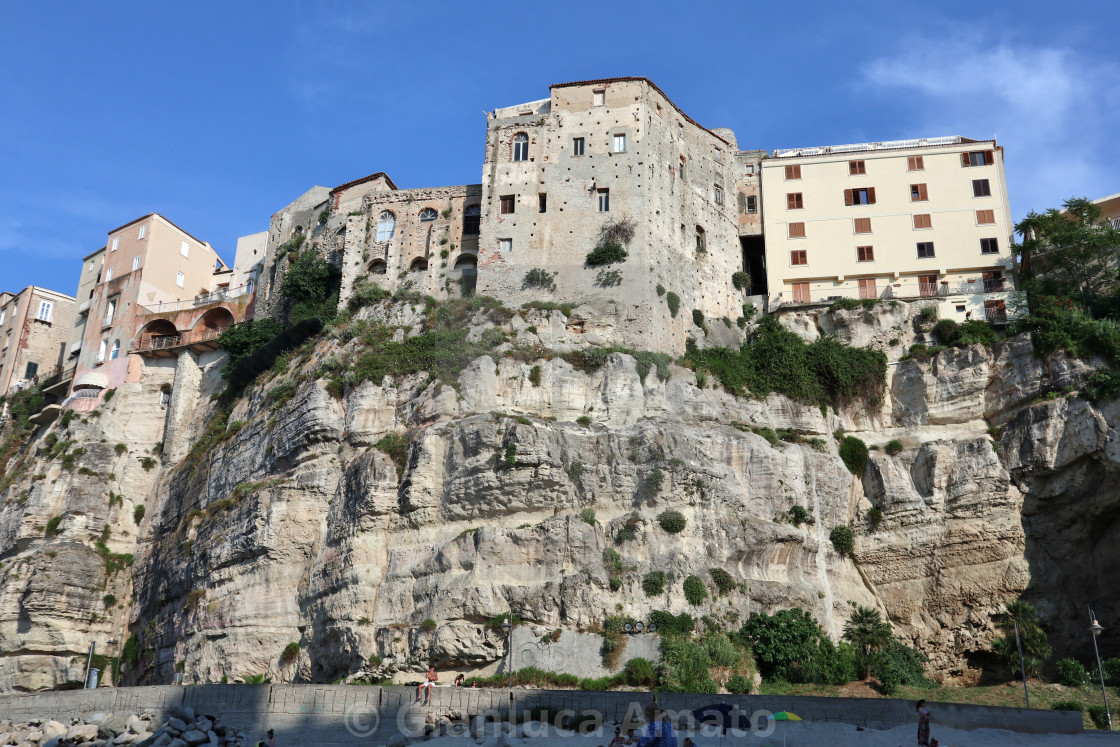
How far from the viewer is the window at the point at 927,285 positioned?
1868 inches

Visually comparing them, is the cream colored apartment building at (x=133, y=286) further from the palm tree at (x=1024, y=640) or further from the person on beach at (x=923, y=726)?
the person on beach at (x=923, y=726)

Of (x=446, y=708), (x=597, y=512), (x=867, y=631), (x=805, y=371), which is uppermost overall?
(x=805, y=371)

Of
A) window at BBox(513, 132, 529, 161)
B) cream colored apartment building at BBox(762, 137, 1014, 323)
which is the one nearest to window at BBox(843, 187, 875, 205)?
cream colored apartment building at BBox(762, 137, 1014, 323)

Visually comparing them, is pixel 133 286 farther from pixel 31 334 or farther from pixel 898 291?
pixel 898 291

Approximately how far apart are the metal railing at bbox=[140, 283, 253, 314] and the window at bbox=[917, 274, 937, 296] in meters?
35.4

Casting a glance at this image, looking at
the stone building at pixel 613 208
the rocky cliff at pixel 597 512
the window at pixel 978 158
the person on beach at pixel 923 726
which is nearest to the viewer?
the person on beach at pixel 923 726

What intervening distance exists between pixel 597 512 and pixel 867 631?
10.3 m

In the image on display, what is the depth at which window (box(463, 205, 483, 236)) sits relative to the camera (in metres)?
50.6

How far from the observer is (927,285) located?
47531 millimetres

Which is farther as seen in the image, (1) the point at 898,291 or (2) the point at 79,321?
(2) the point at 79,321

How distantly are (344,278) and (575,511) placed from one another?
19.9 meters

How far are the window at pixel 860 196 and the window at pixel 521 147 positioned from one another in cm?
1518

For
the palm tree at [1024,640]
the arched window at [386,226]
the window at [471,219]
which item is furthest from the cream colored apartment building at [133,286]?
the palm tree at [1024,640]

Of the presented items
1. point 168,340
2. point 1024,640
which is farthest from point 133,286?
point 1024,640
